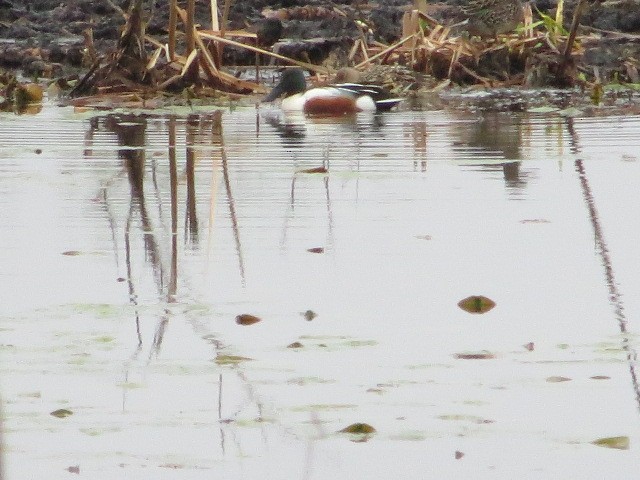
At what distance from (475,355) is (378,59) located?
13.3 metres

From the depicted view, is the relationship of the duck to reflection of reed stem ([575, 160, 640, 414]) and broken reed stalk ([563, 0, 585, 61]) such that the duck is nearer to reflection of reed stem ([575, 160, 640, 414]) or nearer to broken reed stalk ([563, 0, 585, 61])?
broken reed stalk ([563, 0, 585, 61])

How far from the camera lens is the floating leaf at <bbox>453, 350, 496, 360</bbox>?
4.56 m

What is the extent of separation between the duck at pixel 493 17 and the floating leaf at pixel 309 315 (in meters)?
13.9

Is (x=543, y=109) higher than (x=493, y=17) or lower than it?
lower

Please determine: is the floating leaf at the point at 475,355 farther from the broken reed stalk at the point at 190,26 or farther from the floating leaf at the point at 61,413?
the broken reed stalk at the point at 190,26

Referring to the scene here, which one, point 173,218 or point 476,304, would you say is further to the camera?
point 173,218

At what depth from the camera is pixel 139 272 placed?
577 cm

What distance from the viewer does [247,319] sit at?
5.03m

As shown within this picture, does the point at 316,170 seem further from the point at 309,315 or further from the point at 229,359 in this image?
the point at 229,359

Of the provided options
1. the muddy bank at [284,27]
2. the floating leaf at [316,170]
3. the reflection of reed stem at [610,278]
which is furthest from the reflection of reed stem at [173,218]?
the muddy bank at [284,27]

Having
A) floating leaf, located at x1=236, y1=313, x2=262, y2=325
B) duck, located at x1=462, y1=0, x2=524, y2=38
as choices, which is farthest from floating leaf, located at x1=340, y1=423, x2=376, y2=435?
duck, located at x1=462, y1=0, x2=524, y2=38

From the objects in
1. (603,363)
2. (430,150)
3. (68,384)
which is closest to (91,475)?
(68,384)

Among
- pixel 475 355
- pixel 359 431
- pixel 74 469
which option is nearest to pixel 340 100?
pixel 475 355

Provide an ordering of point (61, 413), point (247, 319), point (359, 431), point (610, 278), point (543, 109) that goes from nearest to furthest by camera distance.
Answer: point (359, 431)
point (61, 413)
point (247, 319)
point (610, 278)
point (543, 109)
